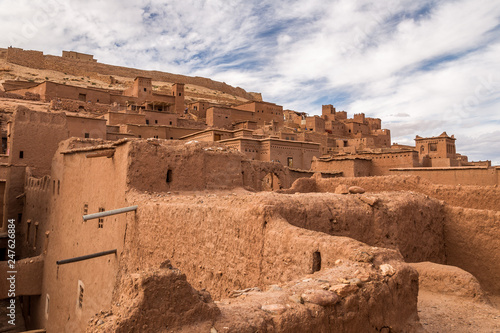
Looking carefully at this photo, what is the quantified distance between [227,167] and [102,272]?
434 centimetres

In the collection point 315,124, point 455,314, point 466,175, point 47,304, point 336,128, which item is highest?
point 315,124

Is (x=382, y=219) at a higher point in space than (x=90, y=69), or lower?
lower

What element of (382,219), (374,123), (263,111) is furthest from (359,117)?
(382,219)

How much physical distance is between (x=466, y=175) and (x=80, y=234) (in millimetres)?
12575

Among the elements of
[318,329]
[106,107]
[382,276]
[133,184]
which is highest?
[106,107]

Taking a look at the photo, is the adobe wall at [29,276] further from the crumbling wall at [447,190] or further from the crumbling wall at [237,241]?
the crumbling wall at [447,190]

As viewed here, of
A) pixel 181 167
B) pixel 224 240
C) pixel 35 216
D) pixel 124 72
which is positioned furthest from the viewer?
pixel 124 72

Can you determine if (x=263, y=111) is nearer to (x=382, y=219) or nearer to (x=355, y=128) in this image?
(x=355, y=128)

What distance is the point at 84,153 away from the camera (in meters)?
10.6

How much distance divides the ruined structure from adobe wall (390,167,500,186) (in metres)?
0.04

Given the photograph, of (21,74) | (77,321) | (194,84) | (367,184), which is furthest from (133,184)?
(194,84)

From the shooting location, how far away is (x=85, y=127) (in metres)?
20.1

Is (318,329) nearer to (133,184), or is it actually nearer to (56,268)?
(133,184)

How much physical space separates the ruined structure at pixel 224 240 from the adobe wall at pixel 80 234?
6 centimetres
